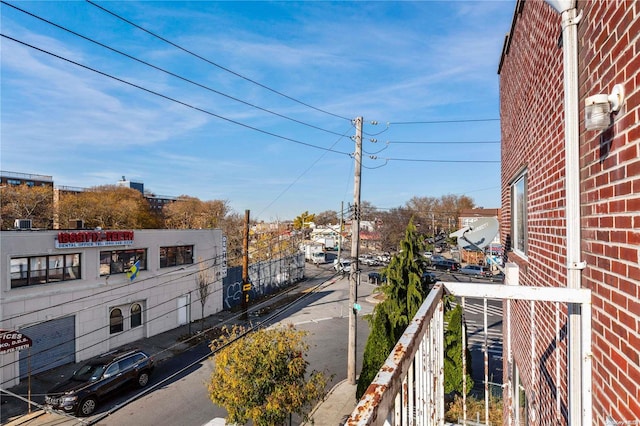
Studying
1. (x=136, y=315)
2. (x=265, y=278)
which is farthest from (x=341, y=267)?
(x=136, y=315)

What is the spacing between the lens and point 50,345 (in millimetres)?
14086

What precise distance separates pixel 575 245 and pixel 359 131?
12.9 m

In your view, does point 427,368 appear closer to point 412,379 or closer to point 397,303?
point 412,379

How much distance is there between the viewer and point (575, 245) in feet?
6.91

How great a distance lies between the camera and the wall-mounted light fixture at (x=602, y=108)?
5.26 ft

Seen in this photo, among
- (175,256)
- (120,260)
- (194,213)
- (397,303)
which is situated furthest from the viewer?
(194,213)

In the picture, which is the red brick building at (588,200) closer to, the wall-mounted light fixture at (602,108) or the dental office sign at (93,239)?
the wall-mounted light fixture at (602,108)

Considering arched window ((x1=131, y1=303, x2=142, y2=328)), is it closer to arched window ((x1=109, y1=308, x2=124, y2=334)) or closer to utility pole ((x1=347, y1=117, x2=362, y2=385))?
arched window ((x1=109, y1=308, x2=124, y2=334))

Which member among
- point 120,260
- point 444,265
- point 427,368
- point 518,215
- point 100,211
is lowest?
point 444,265

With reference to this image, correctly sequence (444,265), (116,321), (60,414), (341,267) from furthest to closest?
(444,265) < (341,267) < (116,321) < (60,414)

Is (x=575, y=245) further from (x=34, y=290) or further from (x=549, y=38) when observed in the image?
(x=34, y=290)

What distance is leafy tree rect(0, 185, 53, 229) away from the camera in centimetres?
3569

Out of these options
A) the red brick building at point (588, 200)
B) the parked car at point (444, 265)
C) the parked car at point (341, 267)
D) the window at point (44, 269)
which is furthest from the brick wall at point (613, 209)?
the parked car at point (444, 265)

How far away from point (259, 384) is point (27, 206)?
1546 inches
